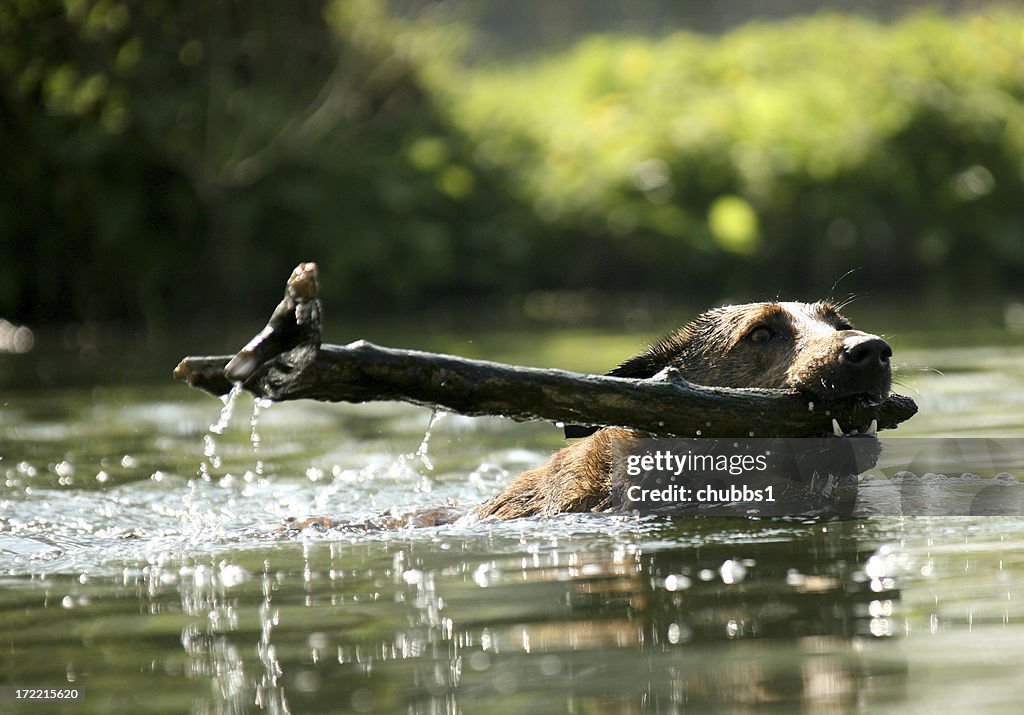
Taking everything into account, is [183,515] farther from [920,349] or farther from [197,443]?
[920,349]

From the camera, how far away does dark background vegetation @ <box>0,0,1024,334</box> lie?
19969 mm

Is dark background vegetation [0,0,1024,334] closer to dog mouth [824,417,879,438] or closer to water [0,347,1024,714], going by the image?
water [0,347,1024,714]

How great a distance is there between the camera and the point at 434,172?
882 inches

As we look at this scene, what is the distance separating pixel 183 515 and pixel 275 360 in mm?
2798

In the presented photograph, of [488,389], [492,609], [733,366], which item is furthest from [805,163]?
[492,609]

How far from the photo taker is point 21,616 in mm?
5031

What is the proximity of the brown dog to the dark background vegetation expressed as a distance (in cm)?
1312

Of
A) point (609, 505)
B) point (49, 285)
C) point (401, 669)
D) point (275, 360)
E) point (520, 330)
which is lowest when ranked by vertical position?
point (401, 669)

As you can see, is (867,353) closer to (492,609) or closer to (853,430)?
(853,430)

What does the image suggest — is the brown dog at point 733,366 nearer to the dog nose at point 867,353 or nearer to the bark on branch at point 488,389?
the dog nose at point 867,353

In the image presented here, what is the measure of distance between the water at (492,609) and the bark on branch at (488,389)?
1.52 ft

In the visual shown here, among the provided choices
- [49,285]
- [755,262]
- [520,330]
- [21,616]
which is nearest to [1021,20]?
[755,262]

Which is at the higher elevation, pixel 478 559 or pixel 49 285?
pixel 49 285

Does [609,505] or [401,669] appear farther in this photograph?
[609,505]
